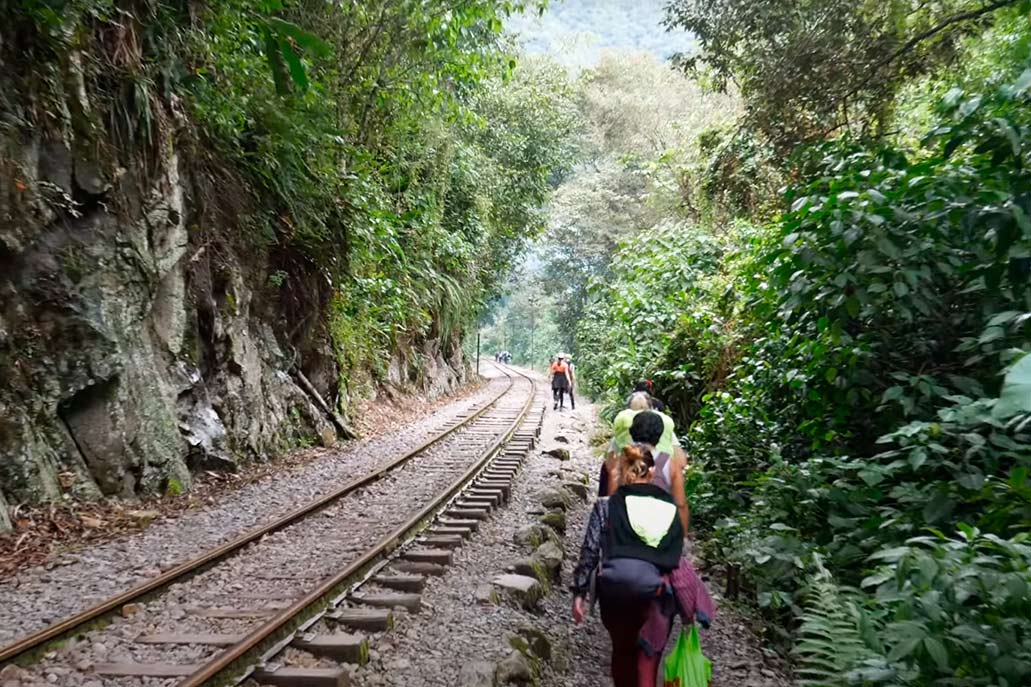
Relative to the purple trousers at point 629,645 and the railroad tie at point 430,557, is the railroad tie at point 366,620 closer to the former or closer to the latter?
the railroad tie at point 430,557

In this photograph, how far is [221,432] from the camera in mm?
10828

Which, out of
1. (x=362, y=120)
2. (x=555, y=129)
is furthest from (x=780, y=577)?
(x=555, y=129)

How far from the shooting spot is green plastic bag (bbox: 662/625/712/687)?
139 inches

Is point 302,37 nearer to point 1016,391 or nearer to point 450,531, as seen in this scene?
point 1016,391

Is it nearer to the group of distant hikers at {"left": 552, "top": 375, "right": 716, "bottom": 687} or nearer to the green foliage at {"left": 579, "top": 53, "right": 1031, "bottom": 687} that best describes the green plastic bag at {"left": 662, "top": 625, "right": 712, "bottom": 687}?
the group of distant hikers at {"left": 552, "top": 375, "right": 716, "bottom": 687}

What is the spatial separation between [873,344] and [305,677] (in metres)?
4.45

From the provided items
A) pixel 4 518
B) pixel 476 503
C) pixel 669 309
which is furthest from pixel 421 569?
pixel 669 309

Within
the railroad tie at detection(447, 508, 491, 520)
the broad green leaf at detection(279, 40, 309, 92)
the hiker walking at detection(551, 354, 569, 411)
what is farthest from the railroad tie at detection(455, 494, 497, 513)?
the hiker walking at detection(551, 354, 569, 411)

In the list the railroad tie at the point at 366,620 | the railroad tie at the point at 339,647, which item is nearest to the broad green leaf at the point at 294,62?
the railroad tie at the point at 339,647

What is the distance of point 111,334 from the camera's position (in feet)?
28.1

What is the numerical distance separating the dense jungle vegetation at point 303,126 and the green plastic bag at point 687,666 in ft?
10.0

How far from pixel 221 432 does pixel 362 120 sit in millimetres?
8747

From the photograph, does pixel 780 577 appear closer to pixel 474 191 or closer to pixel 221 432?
pixel 221 432

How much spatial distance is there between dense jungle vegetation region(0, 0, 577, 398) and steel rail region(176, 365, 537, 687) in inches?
128
